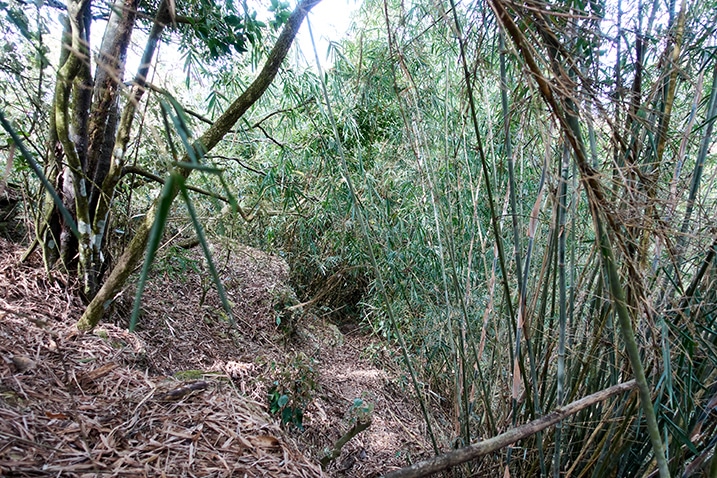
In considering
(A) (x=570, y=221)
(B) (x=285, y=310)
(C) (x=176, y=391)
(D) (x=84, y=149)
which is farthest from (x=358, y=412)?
(D) (x=84, y=149)

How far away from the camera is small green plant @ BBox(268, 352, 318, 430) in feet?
6.66

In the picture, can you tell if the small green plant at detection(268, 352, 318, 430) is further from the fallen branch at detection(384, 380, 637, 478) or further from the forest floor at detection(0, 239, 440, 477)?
the fallen branch at detection(384, 380, 637, 478)

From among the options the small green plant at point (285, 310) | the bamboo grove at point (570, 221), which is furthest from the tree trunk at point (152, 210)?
the small green plant at point (285, 310)

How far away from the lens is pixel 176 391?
1221mm

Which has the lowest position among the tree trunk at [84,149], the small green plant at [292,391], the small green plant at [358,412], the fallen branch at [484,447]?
the small green plant at [358,412]

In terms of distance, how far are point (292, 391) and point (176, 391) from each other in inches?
39.7

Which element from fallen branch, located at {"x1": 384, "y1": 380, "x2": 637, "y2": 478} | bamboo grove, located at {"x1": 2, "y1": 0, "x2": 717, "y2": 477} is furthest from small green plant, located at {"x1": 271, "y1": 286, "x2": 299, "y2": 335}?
fallen branch, located at {"x1": 384, "y1": 380, "x2": 637, "y2": 478}

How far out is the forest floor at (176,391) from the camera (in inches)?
37.9

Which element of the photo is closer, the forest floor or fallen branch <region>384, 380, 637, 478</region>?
fallen branch <region>384, 380, 637, 478</region>

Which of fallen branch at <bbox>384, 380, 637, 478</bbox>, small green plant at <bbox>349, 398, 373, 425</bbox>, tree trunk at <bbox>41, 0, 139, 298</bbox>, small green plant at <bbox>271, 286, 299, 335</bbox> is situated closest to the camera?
fallen branch at <bbox>384, 380, 637, 478</bbox>

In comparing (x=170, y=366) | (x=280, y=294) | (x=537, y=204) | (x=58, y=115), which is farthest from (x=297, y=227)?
(x=537, y=204)

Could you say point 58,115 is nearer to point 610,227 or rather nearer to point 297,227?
point 610,227

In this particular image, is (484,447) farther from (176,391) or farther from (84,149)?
(84,149)

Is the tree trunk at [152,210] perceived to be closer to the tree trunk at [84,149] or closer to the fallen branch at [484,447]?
the tree trunk at [84,149]
